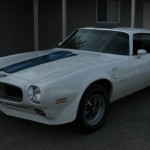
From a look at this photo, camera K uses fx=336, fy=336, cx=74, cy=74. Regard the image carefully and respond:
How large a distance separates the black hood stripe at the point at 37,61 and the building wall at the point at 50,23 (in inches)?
362

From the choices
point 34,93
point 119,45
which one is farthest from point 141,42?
point 34,93

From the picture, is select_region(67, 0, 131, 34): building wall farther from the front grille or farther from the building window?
the front grille

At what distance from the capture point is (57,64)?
512 cm

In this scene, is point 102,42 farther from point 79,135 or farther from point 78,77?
point 79,135

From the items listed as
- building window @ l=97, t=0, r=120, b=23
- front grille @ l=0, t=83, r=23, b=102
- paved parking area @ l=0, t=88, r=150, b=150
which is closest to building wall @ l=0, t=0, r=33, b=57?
building window @ l=97, t=0, r=120, b=23

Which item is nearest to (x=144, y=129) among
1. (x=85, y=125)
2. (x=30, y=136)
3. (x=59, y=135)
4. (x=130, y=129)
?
(x=130, y=129)

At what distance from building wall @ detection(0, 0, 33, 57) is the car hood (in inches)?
322

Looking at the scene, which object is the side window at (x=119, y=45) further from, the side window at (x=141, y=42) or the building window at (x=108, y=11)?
the building window at (x=108, y=11)

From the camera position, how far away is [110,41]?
618cm

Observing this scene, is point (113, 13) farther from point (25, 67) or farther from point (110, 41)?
point (25, 67)

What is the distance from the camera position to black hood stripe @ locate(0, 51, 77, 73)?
198 inches

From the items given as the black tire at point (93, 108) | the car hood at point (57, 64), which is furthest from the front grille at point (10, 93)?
the black tire at point (93, 108)

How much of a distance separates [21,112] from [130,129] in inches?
66.7

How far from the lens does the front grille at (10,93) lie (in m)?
4.60
